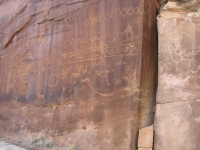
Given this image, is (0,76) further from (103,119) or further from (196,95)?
(196,95)

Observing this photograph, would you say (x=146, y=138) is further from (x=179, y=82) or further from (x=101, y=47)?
(x=101, y=47)

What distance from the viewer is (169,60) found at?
4.16 meters

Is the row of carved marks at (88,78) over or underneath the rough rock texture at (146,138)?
over

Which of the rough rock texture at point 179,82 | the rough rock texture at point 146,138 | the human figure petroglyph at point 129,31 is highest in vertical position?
the human figure petroglyph at point 129,31

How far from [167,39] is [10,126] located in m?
4.19

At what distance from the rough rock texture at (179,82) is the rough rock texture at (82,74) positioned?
0.97 feet

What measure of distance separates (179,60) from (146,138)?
139 centimetres

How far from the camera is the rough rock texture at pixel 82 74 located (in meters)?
4.24

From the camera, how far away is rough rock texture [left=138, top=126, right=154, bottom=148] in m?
3.97

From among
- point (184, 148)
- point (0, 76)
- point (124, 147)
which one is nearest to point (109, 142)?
point (124, 147)

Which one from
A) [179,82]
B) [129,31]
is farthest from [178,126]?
[129,31]

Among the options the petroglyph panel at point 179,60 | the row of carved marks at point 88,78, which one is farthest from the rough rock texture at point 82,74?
the petroglyph panel at point 179,60

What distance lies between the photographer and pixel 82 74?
486 cm

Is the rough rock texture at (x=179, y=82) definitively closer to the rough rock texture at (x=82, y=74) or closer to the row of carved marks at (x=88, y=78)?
the rough rock texture at (x=82, y=74)
